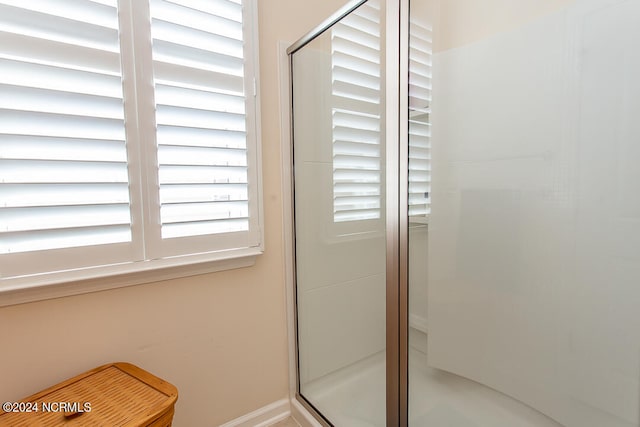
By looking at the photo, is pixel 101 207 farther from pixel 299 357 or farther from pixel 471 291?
pixel 471 291

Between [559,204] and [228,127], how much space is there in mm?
1111

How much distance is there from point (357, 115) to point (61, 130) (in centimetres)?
96

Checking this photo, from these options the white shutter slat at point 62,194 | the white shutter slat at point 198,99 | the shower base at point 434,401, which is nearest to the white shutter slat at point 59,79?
the white shutter slat at point 198,99

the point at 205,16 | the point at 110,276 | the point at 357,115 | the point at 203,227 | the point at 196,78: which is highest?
the point at 205,16

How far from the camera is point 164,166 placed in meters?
1.17

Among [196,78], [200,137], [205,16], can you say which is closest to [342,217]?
[200,137]

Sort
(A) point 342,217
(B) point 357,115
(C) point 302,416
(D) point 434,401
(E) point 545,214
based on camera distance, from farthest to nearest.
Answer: (C) point 302,416, (A) point 342,217, (B) point 357,115, (D) point 434,401, (E) point 545,214

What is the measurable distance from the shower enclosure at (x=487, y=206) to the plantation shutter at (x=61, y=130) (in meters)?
0.75

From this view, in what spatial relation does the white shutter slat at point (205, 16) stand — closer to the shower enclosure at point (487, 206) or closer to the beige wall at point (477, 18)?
the shower enclosure at point (487, 206)

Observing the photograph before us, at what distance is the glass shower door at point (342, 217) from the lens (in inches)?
44.7

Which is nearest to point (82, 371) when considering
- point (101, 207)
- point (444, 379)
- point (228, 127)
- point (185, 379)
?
point (185, 379)

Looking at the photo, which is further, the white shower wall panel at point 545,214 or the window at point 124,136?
the window at point 124,136

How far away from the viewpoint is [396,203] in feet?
3.31

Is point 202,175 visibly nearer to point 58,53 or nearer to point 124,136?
point 124,136
